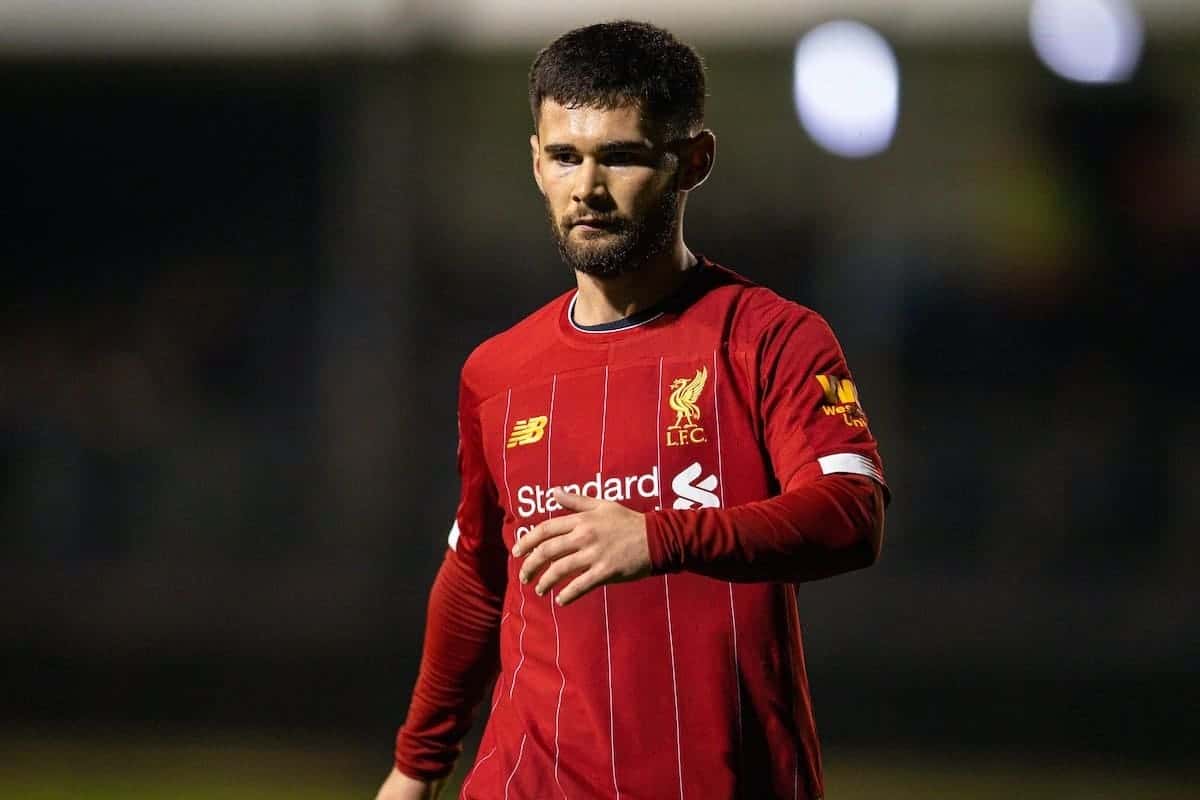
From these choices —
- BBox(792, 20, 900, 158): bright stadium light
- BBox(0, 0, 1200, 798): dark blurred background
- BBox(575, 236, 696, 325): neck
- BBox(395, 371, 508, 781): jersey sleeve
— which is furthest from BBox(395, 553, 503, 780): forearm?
BBox(792, 20, 900, 158): bright stadium light

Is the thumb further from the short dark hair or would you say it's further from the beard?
the short dark hair

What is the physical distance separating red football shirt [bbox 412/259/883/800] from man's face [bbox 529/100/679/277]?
0.12m

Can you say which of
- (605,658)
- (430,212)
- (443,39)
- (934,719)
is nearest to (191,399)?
(430,212)

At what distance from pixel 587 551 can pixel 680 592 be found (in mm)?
389

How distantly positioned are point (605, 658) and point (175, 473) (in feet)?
18.2

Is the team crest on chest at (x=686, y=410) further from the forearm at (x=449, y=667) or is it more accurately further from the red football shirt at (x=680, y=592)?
the forearm at (x=449, y=667)

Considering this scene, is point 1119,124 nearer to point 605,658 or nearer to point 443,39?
point 443,39

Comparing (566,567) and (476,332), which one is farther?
(476,332)

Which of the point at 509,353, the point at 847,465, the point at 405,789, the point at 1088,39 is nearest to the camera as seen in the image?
the point at 847,465

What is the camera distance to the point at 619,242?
82.6 inches

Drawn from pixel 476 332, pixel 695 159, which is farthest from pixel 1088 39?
pixel 695 159

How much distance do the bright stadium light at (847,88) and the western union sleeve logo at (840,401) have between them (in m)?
5.22

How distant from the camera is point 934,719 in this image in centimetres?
591

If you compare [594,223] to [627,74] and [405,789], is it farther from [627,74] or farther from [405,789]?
[405,789]
